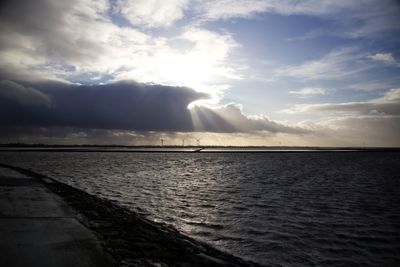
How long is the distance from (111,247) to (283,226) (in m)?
9.76

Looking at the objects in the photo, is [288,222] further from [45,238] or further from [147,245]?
[45,238]

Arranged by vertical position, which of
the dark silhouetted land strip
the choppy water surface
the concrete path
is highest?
the concrete path

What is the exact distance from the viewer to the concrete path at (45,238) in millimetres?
8633

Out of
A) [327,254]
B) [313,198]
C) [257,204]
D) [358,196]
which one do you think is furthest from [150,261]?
[358,196]

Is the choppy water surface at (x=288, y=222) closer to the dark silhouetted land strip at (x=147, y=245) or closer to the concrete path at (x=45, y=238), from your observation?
the dark silhouetted land strip at (x=147, y=245)

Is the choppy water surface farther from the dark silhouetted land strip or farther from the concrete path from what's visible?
the concrete path

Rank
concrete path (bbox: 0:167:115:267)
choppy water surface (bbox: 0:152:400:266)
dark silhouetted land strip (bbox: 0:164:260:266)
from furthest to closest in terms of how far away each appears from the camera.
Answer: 1. choppy water surface (bbox: 0:152:400:266)
2. dark silhouetted land strip (bbox: 0:164:260:266)
3. concrete path (bbox: 0:167:115:267)

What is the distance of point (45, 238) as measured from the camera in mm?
10555

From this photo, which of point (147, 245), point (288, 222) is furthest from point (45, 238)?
point (288, 222)

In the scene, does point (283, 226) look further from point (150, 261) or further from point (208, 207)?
point (150, 261)

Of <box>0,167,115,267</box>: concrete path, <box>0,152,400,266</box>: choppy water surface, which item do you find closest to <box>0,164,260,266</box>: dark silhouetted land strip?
<box>0,167,115,267</box>: concrete path

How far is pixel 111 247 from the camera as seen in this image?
10555 mm

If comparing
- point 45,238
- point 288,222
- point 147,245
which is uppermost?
point 45,238

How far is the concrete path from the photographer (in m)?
8.63
